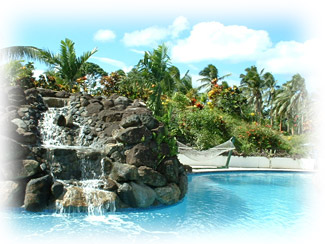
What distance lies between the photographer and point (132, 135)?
21.9ft

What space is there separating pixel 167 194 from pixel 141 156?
1.07m

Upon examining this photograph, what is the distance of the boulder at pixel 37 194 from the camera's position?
5367 mm

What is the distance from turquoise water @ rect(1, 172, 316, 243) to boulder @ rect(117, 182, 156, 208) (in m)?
0.16

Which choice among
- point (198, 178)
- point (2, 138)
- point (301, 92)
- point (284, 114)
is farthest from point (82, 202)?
point (284, 114)

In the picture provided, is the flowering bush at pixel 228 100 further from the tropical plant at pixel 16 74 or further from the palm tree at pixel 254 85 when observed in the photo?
the palm tree at pixel 254 85

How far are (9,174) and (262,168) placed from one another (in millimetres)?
12028

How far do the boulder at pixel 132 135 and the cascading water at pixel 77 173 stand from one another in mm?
628

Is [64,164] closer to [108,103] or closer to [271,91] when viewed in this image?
[108,103]

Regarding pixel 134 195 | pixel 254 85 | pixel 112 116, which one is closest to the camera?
pixel 134 195

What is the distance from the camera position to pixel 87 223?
16.7ft

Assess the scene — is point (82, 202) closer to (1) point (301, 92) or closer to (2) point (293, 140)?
(2) point (293, 140)

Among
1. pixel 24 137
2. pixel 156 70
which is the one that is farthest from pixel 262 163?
pixel 24 137

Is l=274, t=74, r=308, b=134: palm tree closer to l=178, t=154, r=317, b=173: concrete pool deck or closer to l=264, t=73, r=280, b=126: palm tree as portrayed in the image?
l=264, t=73, r=280, b=126: palm tree

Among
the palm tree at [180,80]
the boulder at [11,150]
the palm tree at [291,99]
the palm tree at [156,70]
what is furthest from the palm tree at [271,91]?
the boulder at [11,150]
